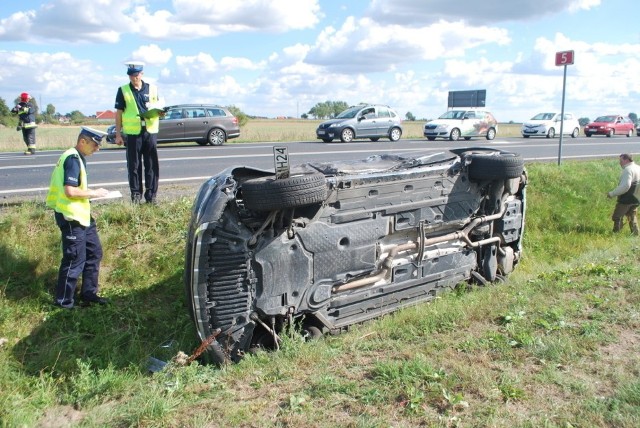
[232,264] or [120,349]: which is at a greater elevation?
[232,264]

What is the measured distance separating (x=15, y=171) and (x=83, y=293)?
6264 millimetres

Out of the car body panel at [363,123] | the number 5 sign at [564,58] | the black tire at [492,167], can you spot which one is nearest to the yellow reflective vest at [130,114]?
the black tire at [492,167]

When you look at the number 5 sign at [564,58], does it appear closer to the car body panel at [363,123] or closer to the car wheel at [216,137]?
the car body panel at [363,123]

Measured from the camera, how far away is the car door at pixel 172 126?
17.9 metres

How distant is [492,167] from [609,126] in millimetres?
31629

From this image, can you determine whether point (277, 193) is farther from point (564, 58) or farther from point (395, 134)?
point (395, 134)

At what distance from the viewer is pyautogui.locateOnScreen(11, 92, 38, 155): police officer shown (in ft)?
48.3

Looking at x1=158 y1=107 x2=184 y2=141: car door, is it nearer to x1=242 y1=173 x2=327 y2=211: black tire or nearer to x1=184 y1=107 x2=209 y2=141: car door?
x1=184 y1=107 x2=209 y2=141: car door

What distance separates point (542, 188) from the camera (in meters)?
11.3

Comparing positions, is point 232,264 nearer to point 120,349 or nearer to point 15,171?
point 120,349

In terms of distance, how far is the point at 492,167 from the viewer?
5.76 m

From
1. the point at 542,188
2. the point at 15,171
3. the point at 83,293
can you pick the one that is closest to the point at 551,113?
the point at 542,188

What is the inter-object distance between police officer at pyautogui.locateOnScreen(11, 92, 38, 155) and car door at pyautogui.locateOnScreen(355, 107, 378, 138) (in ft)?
37.3

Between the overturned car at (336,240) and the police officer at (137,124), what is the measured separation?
2678 mm
